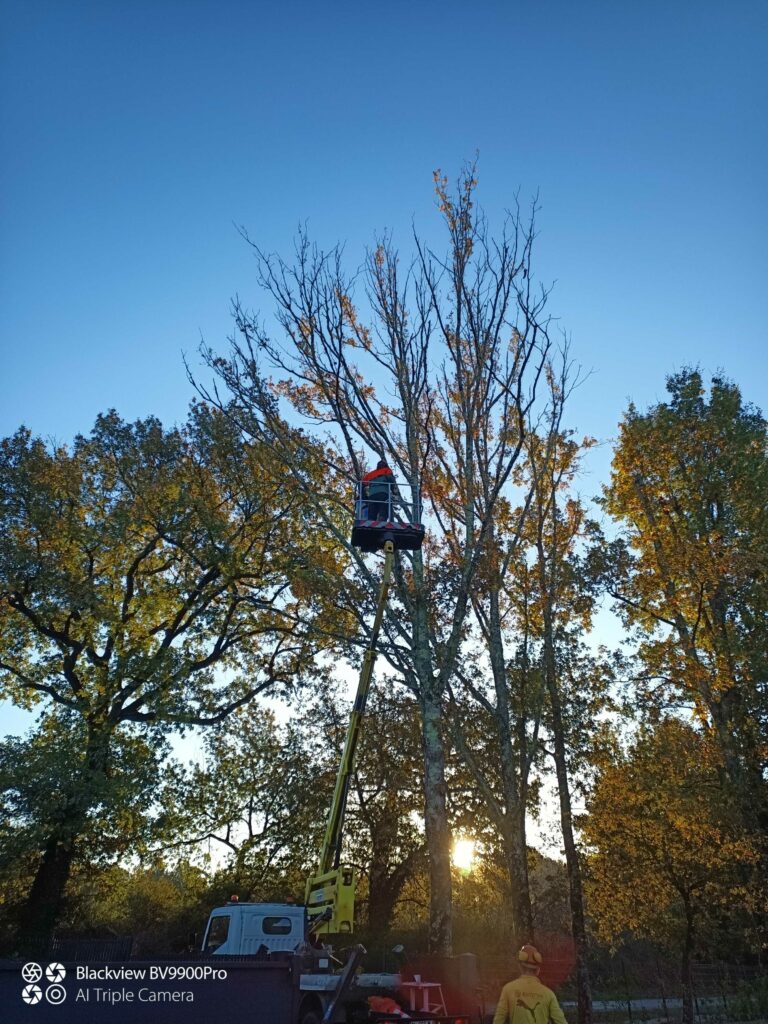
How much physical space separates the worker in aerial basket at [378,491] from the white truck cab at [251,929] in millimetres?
7882

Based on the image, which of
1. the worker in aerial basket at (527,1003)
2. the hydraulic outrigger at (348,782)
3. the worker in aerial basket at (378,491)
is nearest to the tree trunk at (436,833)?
the hydraulic outrigger at (348,782)

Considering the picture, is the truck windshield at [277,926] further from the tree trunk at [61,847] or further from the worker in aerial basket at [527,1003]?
the worker in aerial basket at [527,1003]

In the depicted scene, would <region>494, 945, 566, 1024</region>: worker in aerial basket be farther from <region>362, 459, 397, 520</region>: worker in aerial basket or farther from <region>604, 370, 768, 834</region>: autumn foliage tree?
<region>604, 370, 768, 834</region>: autumn foliage tree

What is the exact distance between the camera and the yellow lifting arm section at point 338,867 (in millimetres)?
7918

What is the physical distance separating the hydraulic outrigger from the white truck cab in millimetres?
3741

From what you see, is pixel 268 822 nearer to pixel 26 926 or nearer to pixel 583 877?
pixel 26 926

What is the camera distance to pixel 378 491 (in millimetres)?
11438

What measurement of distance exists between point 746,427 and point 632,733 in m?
10.9

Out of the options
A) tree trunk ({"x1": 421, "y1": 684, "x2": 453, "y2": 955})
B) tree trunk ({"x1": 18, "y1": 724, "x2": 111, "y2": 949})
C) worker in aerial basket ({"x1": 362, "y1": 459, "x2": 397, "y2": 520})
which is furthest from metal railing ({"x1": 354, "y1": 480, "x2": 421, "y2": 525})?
tree trunk ({"x1": 18, "y1": 724, "x2": 111, "y2": 949})

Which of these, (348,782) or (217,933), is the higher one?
(348,782)

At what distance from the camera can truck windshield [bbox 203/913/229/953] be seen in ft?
42.7

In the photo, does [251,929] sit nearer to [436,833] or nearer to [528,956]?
[436,833]

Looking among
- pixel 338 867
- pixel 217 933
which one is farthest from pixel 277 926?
pixel 338 867

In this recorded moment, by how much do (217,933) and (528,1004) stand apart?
955cm
